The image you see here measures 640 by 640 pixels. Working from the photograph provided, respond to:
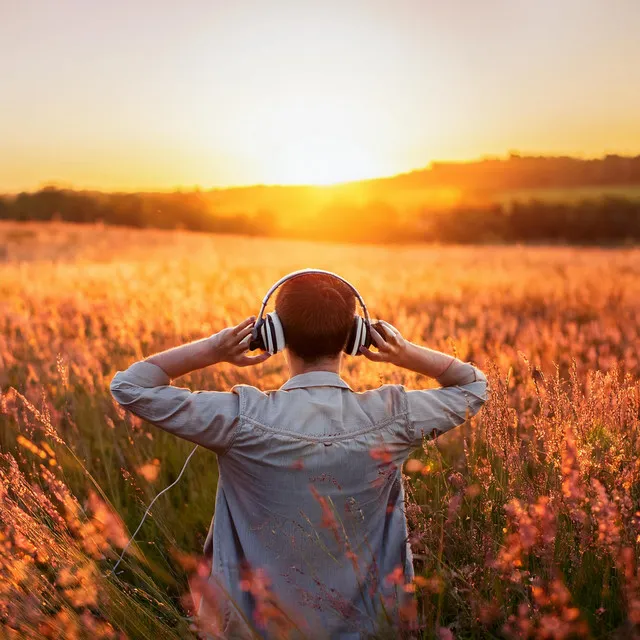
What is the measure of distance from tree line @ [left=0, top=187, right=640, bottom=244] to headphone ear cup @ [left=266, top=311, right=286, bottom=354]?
167 feet

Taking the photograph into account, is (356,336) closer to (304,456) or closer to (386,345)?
(386,345)

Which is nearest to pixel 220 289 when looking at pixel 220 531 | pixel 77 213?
pixel 220 531

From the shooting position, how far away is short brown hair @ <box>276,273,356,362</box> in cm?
244

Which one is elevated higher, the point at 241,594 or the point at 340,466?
the point at 340,466

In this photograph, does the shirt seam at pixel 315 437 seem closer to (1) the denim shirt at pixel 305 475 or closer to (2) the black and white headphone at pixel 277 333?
(1) the denim shirt at pixel 305 475

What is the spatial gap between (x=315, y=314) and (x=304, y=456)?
1.68ft

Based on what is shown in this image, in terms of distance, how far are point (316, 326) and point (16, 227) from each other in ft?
120

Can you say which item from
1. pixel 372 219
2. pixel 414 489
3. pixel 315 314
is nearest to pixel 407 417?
pixel 315 314

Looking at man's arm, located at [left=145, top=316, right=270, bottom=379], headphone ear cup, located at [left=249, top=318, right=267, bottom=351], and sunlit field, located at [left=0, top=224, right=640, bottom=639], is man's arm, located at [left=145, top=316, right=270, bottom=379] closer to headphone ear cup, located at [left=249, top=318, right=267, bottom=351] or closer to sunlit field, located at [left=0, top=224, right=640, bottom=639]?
headphone ear cup, located at [left=249, top=318, right=267, bottom=351]

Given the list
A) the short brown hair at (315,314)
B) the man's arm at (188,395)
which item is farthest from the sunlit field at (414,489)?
the short brown hair at (315,314)

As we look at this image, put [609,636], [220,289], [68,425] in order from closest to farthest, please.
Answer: [609,636]
[68,425]
[220,289]

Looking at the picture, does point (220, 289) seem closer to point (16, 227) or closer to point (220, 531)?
point (220, 531)

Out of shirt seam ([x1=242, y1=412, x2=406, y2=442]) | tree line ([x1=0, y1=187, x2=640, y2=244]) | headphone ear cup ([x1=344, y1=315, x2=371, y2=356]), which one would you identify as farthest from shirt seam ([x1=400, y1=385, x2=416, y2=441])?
tree line ([x1=0, y1=187, x2=640, y2=244])

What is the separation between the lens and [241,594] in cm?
261
